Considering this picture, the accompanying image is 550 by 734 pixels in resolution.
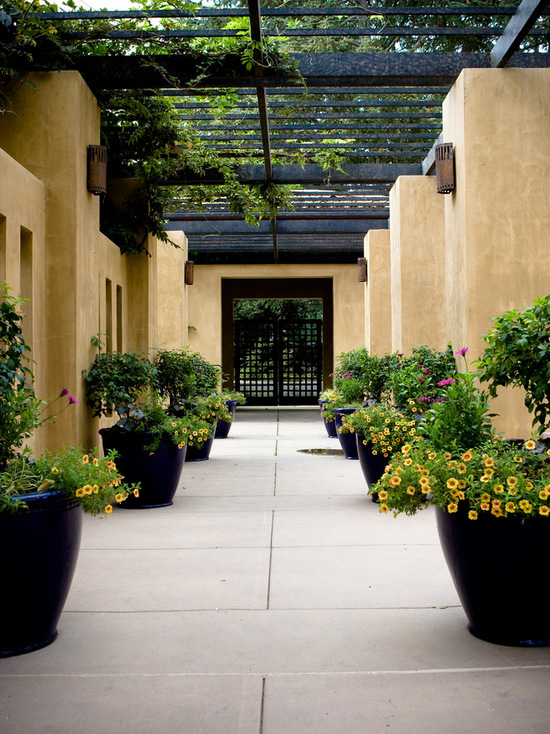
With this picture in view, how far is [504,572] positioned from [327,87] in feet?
17.3

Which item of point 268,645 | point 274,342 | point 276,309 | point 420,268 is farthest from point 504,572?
point 276,309

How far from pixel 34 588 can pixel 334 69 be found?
5177 mm

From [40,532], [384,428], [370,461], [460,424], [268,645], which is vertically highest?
[460,424]

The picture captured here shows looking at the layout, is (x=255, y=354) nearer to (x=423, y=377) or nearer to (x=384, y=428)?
(x=423, y=377)

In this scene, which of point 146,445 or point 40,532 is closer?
point 40,532

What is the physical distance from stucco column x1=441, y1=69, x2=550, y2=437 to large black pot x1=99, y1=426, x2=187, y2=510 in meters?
2.66

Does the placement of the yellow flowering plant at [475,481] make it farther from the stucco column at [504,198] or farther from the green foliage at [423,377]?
the green foliage at [423,377]

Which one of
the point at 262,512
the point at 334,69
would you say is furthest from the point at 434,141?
the point at 262,512

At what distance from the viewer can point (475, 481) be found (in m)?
2.99

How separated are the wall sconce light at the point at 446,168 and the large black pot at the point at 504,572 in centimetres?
405

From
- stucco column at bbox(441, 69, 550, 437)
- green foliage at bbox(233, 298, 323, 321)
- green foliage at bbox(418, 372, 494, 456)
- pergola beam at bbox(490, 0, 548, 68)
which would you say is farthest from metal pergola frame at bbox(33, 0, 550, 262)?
green foliage at bbox(233, 298, 323, 321)

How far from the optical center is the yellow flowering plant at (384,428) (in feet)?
19.1

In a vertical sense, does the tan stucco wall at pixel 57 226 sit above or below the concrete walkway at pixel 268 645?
above

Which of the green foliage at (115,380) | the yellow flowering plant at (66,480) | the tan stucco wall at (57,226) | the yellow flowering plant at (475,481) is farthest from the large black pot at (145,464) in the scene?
the yellow flowering plant at (475,481)
